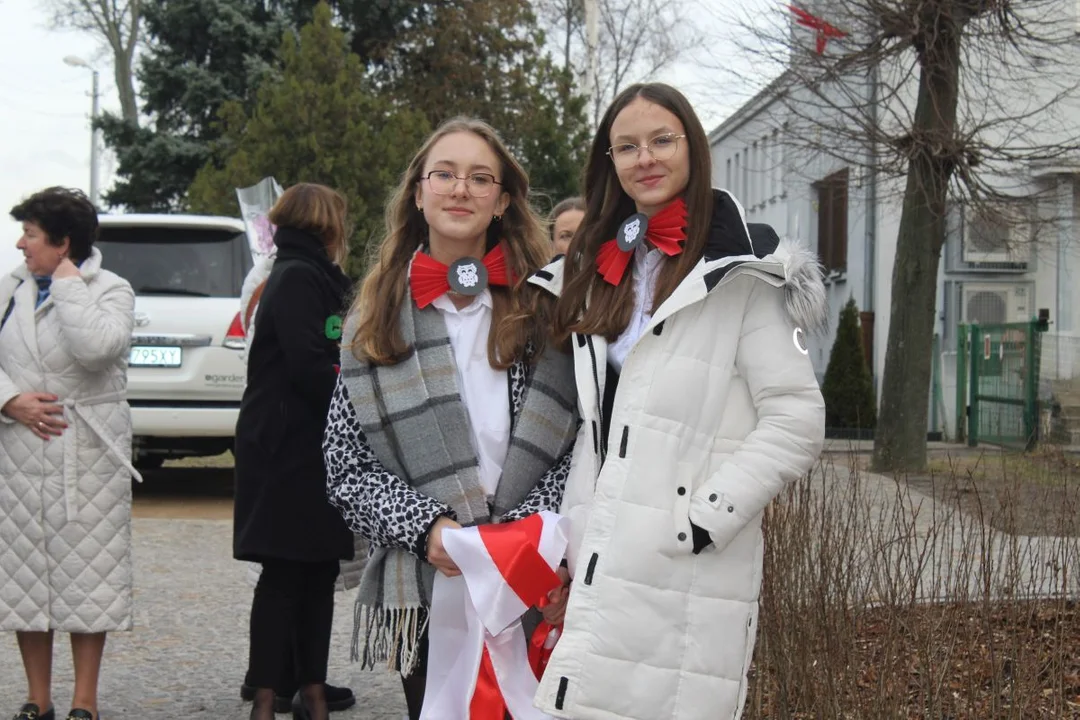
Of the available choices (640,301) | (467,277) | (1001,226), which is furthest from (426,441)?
(1001,226)

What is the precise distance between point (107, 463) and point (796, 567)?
8.06 feet

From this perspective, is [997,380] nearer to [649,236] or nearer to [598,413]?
[649,236]

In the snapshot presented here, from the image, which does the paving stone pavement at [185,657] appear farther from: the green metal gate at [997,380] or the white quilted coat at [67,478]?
the green metal gate at [997,380]

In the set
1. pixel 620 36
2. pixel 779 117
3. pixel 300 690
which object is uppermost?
pixel 620 36

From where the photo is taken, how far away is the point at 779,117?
15.5 m

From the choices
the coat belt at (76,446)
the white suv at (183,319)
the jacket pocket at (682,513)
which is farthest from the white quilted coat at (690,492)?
the white suv at (183,319)

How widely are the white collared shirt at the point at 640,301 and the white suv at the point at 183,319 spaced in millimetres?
7248

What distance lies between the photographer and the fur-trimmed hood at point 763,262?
3.03 m

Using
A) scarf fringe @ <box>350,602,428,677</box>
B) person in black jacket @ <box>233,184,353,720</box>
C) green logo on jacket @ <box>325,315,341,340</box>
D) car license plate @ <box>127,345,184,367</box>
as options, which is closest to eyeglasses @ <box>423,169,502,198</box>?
scarf fringe @ <box>350,602,428,677</box>

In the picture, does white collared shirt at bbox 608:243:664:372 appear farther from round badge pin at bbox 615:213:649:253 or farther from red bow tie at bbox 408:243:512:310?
red bow tie at bbox 408:243:512:310

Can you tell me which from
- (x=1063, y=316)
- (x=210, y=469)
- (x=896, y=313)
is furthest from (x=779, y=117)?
(x=1063, y=316)

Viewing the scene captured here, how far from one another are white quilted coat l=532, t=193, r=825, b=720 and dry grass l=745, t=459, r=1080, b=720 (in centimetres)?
114

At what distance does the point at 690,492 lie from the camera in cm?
298

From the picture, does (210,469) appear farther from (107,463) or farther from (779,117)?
(107,463)
